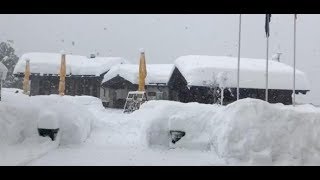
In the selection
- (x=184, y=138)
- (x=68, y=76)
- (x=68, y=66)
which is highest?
(x=68, y=66)

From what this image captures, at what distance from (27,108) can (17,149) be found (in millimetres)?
1442

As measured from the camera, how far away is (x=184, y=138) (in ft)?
33.4

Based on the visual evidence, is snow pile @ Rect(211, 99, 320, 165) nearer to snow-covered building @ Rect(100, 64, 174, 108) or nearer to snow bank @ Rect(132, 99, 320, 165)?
snow bank @ Rect(132, 99, 320, 165)

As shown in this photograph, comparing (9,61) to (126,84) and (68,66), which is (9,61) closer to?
(68,66)

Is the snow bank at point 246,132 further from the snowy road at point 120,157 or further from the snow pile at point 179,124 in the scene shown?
the snowy road at point 120,157

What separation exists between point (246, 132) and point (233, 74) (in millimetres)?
17755

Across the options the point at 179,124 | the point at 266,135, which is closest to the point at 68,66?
the point at 179,124

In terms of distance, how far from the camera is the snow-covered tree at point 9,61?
47.1m

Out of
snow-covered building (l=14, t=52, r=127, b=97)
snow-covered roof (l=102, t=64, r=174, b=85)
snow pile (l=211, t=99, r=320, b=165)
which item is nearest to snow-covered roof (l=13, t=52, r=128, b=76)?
snow-covered building (l=14, t=52, r=127, b=97)

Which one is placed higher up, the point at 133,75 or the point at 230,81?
the point at 133,75

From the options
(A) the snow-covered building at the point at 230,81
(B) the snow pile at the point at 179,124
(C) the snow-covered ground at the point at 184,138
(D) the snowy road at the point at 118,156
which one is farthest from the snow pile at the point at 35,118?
(A) the snow-covered building at the point at 230,81

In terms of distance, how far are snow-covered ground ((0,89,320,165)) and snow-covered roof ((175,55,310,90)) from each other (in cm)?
1406

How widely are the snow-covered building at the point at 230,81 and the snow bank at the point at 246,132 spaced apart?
1404 centimetres
